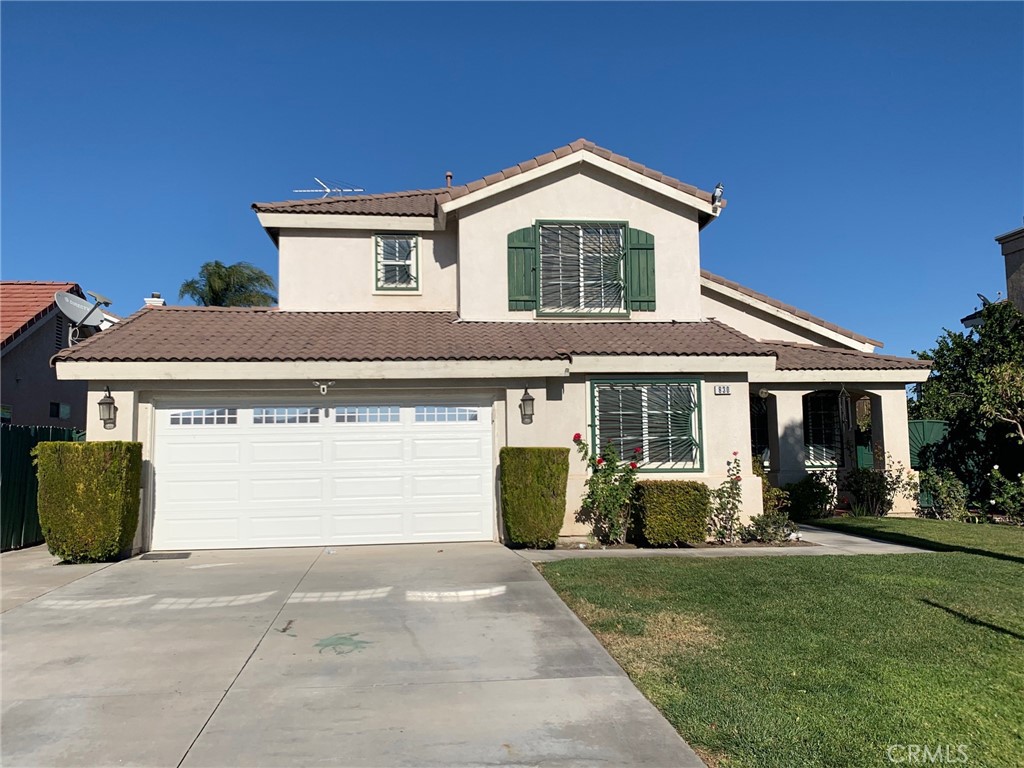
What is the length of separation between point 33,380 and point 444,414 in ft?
38.4

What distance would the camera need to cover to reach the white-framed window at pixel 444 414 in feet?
37.2

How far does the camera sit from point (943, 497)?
15.2 m

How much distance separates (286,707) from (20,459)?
9284 mm

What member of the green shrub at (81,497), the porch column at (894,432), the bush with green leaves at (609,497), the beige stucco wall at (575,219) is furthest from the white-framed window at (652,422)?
the green shrub at (81,497)

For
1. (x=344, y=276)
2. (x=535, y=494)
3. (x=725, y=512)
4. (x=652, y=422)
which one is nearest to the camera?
(x=535, y=494)

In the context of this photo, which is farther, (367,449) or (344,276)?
(344,276)

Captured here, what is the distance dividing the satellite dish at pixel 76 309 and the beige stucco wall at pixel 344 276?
159 inches

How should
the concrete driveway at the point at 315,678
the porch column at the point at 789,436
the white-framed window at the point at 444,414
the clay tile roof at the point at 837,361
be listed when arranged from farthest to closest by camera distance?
→ the porch column at the point at 789,436 → the clay tile roof at the point at 837,361 → the white-framed window at the point at 444,414 → the concrete driveway at the point at 315,678

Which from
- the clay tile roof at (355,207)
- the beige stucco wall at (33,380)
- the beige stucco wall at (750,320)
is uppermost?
the clay tile roof at (355,207)

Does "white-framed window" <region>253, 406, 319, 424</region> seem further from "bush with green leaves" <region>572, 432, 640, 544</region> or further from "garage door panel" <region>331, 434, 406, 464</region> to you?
"bush with green leaves" <region>572, 432, 640, 544</region>

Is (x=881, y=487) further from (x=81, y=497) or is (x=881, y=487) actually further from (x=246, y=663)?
(x=81, y=497)

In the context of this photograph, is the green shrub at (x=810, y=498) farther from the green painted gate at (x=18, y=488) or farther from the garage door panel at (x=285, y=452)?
the green painted gate at (x=18, y=488)

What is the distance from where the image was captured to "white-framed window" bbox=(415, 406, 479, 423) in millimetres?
11352

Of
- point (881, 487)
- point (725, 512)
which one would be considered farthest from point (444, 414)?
point (881, 487)
